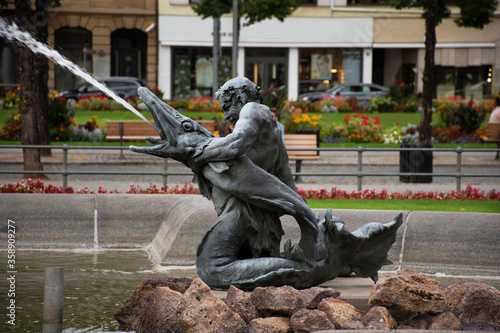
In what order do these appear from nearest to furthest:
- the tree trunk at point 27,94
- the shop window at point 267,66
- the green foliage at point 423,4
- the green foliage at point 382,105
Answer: the tree trunk at point 27,94, the green foliage at point 423,4, the green foliage at point 382,105, the shop window at point 267,66

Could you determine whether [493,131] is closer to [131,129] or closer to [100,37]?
[131,129]

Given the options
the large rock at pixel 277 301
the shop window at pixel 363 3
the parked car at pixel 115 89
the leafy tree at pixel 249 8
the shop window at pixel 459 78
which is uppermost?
the shop window at pixel 363 3

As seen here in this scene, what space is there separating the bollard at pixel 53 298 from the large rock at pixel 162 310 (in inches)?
23.7

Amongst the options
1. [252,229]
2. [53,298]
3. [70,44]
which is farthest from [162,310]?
[70,44]

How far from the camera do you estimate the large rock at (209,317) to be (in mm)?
4816

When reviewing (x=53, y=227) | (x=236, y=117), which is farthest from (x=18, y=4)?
(x=236, y=117)

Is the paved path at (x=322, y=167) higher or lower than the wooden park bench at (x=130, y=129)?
lower

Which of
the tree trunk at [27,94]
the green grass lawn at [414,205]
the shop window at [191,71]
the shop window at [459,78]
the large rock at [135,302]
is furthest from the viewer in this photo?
the shop window at [459,78]

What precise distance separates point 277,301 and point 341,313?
431 mm

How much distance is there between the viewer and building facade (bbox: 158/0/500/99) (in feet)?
138

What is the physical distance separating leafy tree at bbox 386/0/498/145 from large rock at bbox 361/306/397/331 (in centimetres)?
1368

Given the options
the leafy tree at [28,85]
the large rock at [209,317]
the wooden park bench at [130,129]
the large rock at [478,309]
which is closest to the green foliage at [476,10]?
the wooden park bench at [130,129]

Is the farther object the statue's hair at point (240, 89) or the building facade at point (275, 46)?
the building facade at point (275, 46)

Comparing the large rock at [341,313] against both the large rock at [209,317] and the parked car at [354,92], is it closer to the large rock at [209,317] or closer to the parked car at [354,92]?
the large rock at [209,317]
